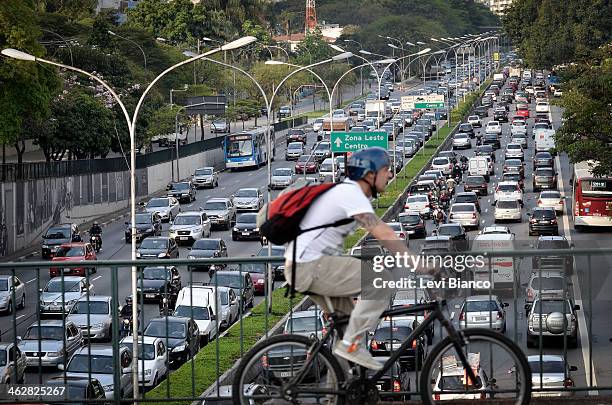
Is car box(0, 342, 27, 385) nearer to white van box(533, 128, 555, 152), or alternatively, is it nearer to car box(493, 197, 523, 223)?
car box(493, 197, 523, 223)

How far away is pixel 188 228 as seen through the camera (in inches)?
2245

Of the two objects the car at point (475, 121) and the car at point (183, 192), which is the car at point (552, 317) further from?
the car at point (475, 121)

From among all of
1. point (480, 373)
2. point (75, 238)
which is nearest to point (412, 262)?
point (480, 373)

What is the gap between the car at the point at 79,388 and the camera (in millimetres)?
11044

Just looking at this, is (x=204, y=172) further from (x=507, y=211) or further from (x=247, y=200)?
(x=507, y=211)

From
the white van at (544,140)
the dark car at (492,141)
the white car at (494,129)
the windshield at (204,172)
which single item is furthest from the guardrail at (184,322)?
the white car at (494,129)

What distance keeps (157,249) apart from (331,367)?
41.2 m

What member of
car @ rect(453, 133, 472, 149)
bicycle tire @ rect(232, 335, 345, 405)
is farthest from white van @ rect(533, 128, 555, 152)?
bicycle tire @ rect(232, 335, 345, 405)

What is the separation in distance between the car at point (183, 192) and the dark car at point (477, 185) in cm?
1389

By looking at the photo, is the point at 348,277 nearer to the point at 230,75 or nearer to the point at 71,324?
the point at 71,324

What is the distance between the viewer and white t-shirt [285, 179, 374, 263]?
8.57m

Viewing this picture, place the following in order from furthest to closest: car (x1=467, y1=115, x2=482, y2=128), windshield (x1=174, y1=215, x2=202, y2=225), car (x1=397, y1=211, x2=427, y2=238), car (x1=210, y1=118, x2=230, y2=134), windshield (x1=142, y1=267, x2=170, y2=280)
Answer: car (x1=210, y1=118, x2=230, y2=134), car (x1=467, y1=115, x2=482, y2=128), windshield (x1=174, y1=215, x2=202, y2=225), car (x1=397, y1=211, x2=427, y2=238), windshield (x1=142, y1=267, x2=170, y2=280)

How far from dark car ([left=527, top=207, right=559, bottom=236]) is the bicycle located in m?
45.7

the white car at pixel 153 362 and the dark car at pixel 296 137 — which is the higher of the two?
the dark car at pixel 296 137
